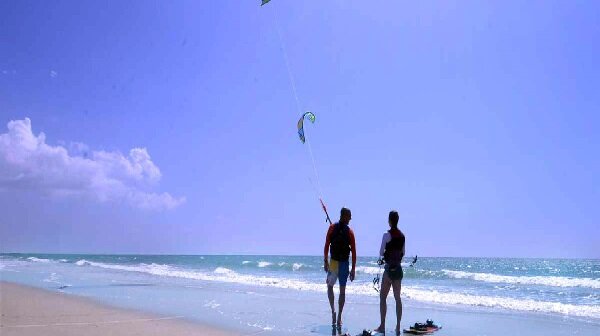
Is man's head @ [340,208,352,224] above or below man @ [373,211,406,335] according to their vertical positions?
above

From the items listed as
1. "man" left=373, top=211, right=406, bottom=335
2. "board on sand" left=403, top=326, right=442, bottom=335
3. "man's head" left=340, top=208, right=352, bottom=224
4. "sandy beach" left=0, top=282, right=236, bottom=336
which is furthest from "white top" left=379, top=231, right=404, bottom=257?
"sandy beach" left=0, top=282, right=236, bottom=336

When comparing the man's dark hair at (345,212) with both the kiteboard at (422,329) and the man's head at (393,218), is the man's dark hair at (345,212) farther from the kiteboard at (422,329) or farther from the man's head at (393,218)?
the kiteboard at (422,329)

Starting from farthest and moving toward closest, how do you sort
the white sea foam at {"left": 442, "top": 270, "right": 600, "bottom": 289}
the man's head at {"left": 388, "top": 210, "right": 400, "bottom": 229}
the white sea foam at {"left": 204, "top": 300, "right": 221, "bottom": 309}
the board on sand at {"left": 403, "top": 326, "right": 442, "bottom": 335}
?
the white sea foam at {"left": 442, "top": 270, "right": 600, "bottom": 289} → the white sea foam at {"left": 204, "top": 300, "right": 221, "bottom": 309} → the board on sand at {"left": 403, "top": 326, "right": 442, "bottom": 335} → the man's head at {"left": 388, "top": 210, "right": 400, "bottom": 229}

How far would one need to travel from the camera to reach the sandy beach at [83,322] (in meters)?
6.06

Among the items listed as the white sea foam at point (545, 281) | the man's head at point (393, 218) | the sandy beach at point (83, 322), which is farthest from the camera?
the white sea foam at point (545, 281)

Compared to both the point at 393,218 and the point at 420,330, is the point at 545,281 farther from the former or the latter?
the point at 393,218

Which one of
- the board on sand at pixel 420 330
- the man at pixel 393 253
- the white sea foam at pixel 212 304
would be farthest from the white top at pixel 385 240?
the white sea foam at pixel 212 304

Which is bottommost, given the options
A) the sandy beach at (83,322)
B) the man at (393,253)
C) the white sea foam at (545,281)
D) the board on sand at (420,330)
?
the white sea foam at (545,281)

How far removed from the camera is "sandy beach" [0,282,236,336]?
606cm

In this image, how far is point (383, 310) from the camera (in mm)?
6652

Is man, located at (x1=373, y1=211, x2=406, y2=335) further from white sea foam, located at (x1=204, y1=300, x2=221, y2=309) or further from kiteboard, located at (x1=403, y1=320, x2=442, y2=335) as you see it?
white sea foam, located at (x1=204, y1=300, x2=221, y2=309)

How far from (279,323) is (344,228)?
2.08 metres

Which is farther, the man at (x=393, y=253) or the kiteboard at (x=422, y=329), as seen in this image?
the kiteboard at (x=422, y=329)

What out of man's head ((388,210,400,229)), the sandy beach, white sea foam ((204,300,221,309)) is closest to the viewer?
the sandy beach
